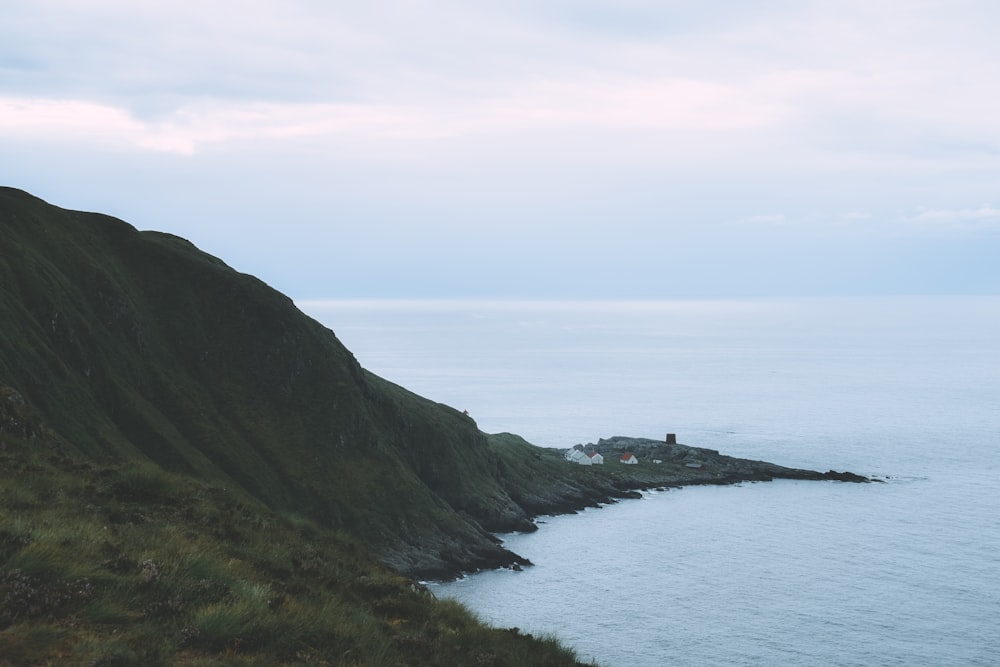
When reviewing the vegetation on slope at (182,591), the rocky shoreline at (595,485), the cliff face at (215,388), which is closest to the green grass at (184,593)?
the vegetation on slope at (182,591)

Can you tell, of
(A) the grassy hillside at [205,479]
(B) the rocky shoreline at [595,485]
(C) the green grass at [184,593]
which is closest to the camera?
(C) the green grass at [184,593]

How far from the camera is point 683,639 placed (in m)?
75.5

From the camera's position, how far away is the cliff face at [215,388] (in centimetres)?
8119

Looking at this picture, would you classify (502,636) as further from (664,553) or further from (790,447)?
(790,447)

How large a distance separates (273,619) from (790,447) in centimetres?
19245

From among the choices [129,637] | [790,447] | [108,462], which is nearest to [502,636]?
[129,637]

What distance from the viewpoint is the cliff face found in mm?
81188

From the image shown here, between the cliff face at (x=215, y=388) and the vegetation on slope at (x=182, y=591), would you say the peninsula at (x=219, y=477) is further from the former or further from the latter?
the cliff face at (x=215, y=388)

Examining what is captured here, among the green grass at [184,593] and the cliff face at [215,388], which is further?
the cliff face at [215,388]

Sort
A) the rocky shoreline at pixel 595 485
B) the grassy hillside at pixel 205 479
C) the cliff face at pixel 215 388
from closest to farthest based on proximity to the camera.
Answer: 1. the grassy hillside at pixel 205 479
2. the cliff face at pixel 215 388
3. the rocky shoreline at pixel 595 485

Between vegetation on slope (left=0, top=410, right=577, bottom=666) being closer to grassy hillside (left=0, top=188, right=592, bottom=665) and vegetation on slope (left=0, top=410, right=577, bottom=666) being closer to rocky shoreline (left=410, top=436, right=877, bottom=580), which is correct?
grassy hillside (left=0, top=188, right=592, bottom=665)

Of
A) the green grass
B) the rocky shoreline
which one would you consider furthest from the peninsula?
the rocky shoreline

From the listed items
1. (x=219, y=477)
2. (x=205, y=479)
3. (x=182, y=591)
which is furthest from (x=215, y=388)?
(x=182, y=591)

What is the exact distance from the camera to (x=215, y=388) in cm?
9781
